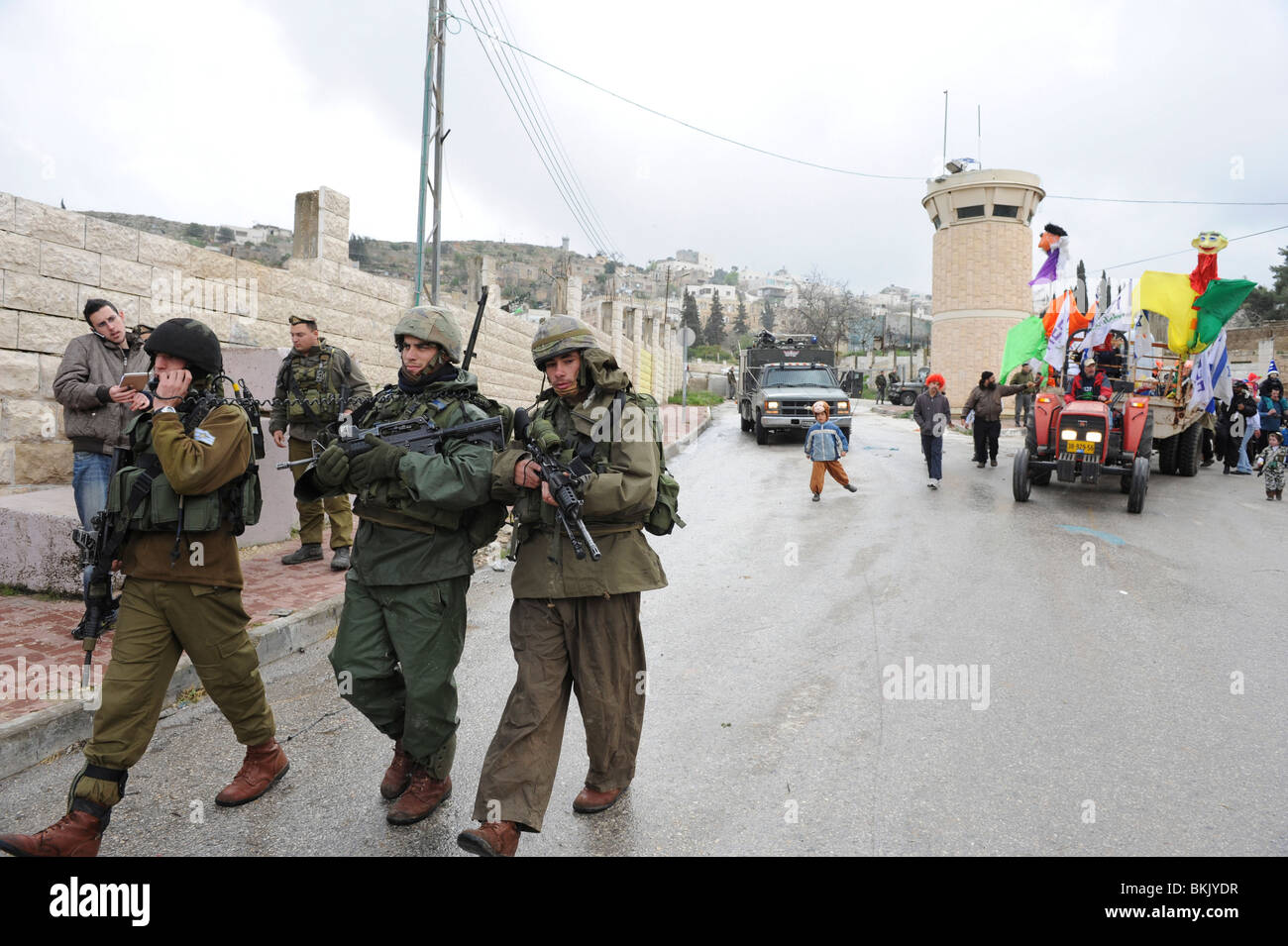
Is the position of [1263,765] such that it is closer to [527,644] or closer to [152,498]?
[527,644]

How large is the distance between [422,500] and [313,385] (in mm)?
3676

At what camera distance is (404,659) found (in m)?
2.93

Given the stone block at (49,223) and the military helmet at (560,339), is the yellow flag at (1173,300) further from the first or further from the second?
the stone block at (49,223)

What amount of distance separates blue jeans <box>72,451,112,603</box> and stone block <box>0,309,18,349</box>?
5.72 ft

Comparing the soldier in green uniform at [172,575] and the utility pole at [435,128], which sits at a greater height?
the utility pole at [435,128]

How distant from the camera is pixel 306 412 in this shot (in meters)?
6.01

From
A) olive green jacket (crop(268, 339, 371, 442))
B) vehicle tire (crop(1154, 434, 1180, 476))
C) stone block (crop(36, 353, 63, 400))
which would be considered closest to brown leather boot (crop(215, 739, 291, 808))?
olive green jacket (crop(268, 339, 371, 442))

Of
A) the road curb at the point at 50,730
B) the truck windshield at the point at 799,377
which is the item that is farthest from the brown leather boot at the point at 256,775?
the truck windshield at the point at 799,377

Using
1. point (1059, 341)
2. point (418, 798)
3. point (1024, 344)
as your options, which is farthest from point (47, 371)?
point (1024, 344)

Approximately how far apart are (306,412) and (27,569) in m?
2.06

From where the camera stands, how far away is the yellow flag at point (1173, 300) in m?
12.0

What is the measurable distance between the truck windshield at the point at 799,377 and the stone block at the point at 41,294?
1427 cm

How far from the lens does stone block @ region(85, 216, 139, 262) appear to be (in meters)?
6.46
